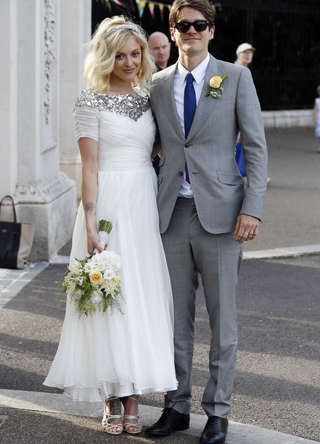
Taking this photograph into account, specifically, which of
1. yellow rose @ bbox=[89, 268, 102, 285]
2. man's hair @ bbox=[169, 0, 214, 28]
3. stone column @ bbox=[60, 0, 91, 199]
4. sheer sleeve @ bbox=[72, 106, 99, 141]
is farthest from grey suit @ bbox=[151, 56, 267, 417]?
stone column @ bbox=[60, 0, 91, 199]

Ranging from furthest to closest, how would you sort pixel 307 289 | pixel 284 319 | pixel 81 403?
pixel 307 289, pixel 284 319, pixel 81 403

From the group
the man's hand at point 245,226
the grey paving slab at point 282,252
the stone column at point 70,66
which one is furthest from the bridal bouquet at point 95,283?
the stone column at point 70,66

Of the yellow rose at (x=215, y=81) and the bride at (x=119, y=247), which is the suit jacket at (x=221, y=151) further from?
the bride at (x=119, y=247)

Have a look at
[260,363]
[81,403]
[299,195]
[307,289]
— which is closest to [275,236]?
[307,289]

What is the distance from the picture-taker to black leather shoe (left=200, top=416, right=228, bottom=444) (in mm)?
3207

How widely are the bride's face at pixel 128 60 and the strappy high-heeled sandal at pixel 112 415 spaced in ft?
5.37

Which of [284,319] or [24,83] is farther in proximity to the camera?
[24,83]

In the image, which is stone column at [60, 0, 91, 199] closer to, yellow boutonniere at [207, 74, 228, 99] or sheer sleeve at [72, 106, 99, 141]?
sheer sleeve at [72, 106, 99, 141]

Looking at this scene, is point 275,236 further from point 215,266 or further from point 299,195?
point 215,266

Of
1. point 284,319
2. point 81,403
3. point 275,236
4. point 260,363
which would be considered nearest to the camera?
point 81,403

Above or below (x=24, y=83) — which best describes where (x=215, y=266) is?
below

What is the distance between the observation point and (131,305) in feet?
10.8

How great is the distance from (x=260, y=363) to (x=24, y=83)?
3.95 metres

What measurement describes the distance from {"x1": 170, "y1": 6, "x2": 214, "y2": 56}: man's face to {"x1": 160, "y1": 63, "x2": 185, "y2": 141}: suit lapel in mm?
165
